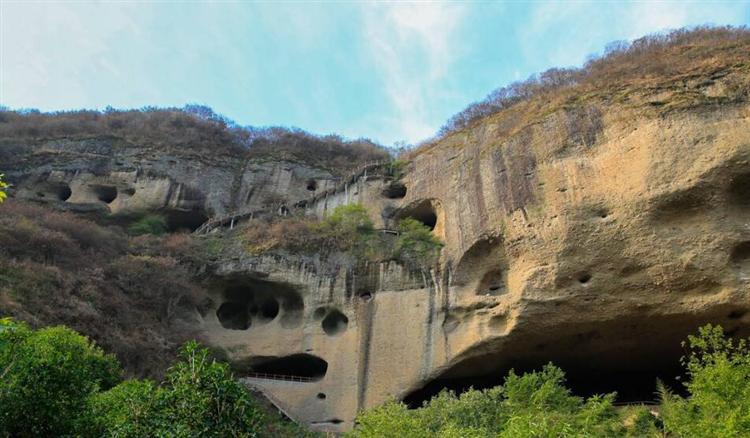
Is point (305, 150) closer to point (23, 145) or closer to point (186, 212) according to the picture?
point (186, 212)

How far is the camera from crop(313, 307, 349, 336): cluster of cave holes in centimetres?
2133

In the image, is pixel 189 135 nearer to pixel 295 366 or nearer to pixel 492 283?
Answer: pixel 295 366

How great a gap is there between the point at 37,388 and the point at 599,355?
14947 mm

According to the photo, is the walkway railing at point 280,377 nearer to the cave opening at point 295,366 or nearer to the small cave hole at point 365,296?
the cave opening at point 295,366

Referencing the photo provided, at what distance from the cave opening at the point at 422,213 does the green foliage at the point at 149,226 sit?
9.69 meters

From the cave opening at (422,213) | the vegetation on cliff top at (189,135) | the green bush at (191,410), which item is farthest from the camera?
the vegetation on cliff top at (189,135)

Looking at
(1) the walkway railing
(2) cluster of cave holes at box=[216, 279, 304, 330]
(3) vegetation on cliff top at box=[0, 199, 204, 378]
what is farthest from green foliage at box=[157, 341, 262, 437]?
(2) cluster of cave holes at box=[216, 279, 304, 330]

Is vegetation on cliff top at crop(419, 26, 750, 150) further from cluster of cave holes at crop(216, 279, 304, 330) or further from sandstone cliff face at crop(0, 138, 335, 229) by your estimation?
sandstone cliff face at crop(0, 138, 335, 229)

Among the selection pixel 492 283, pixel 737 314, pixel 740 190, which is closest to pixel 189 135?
pixel 492 283

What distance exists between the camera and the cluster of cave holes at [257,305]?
22016 millimetres

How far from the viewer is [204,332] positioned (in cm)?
2103

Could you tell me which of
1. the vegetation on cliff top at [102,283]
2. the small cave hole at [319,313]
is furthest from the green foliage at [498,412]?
the vegetation on cliff top at [102,283]

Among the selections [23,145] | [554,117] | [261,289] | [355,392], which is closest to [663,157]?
[554,117]

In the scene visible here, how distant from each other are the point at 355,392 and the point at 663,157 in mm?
10076
